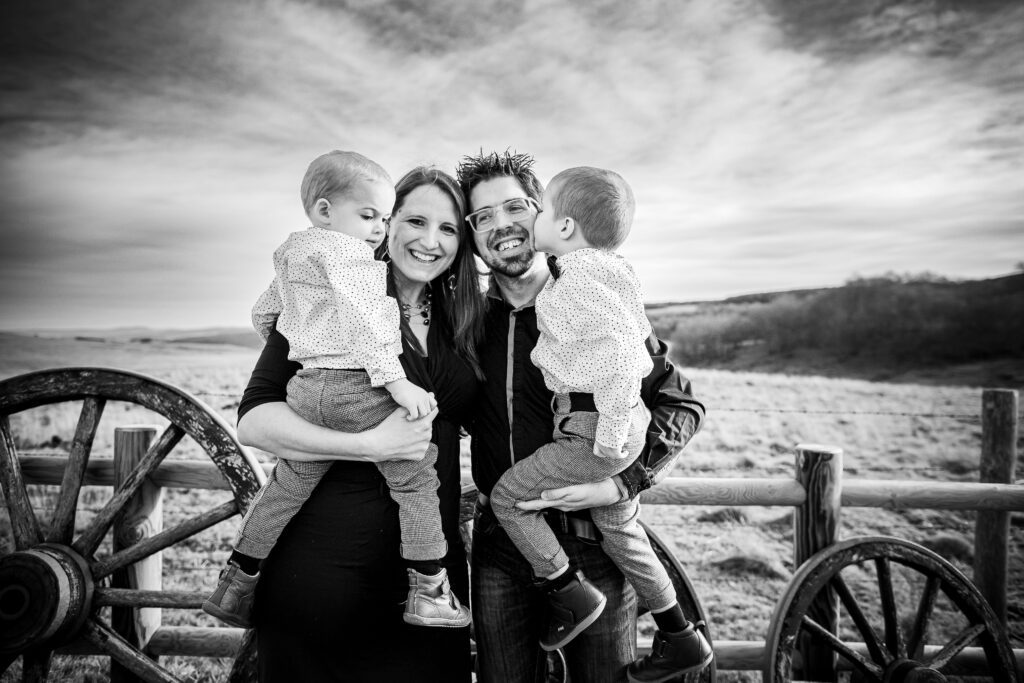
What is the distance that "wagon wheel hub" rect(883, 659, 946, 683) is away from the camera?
273cm

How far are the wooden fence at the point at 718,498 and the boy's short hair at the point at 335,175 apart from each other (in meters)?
1.75

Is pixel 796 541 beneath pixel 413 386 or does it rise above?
beneath

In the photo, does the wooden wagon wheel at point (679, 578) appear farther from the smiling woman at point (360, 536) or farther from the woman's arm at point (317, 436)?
the woman's arm at point (317, 436)

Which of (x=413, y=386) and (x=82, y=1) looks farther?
(x=82, y=1)

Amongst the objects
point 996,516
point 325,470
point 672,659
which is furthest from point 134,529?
point 996,516

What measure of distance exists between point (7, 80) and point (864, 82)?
93.5 ft

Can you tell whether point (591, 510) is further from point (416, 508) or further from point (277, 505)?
point (277, 505)

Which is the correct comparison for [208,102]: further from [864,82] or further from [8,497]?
[864,82]

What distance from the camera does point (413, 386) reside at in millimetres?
1794

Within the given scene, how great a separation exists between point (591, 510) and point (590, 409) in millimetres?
408

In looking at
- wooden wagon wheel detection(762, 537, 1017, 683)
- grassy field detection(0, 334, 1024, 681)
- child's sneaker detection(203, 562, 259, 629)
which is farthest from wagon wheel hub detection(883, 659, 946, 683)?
child's sneaker detection(203, 562, 259, 629)

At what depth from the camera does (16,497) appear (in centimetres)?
267

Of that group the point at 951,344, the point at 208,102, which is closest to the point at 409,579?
the point at 208,102

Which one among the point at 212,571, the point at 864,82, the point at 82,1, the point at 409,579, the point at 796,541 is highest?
the point at 864,82
